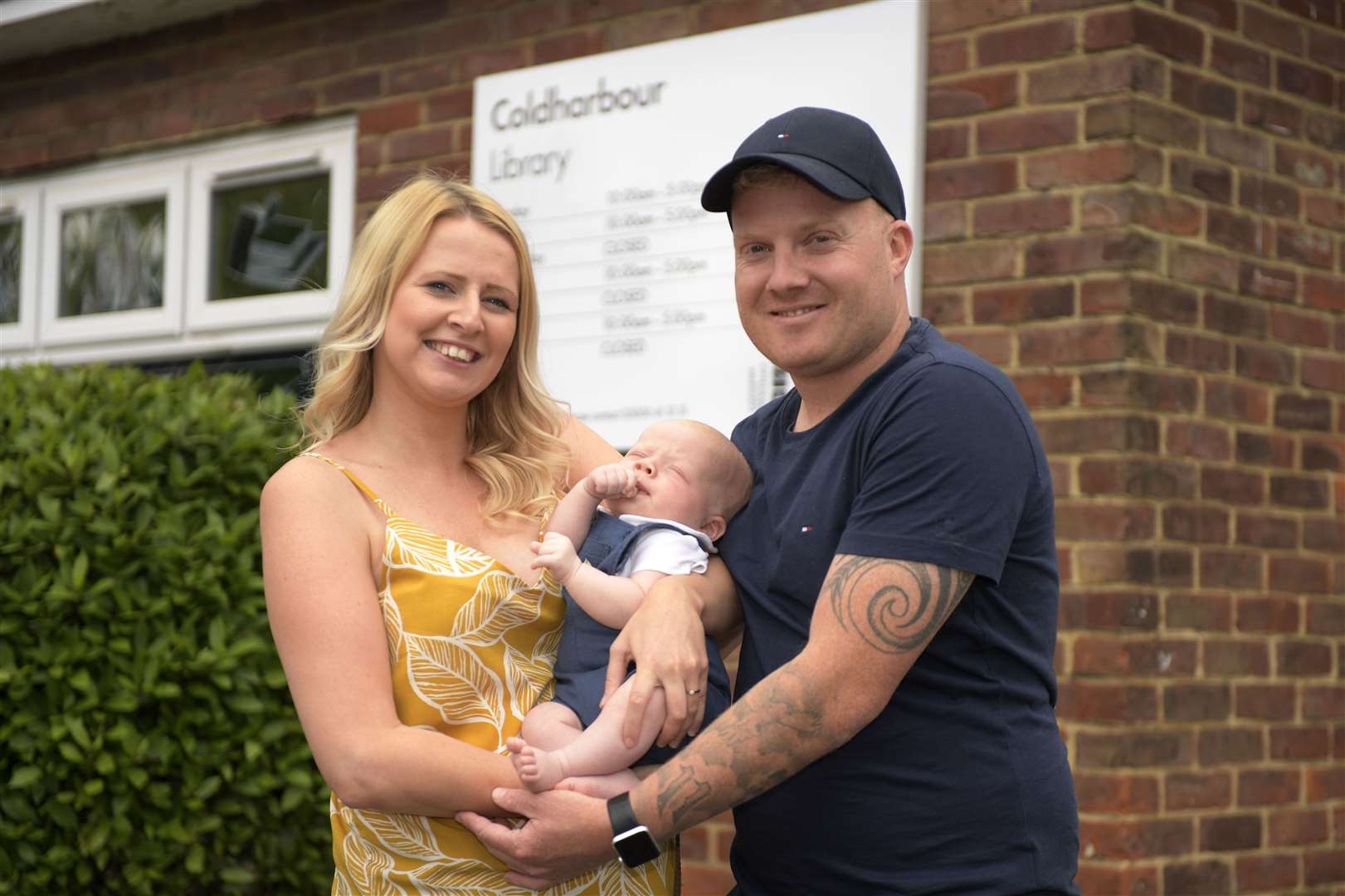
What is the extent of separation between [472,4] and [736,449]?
13.1 ft

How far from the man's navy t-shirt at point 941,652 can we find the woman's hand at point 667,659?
5.5 inches

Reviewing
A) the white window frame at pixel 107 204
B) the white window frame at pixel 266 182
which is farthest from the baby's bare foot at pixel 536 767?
the white window frame at pixel 107 204

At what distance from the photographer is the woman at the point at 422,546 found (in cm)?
264

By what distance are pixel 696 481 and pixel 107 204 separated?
585 centimetres

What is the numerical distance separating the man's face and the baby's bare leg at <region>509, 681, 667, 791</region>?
627 mm

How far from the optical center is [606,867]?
9.25ft

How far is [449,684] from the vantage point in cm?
277

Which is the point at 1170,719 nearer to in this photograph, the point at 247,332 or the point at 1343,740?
the point at 1343,740

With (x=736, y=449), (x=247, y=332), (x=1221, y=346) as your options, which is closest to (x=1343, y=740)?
(x=1221, y=346)

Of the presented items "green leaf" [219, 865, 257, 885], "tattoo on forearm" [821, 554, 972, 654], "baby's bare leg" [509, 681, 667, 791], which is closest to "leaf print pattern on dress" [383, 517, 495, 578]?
"baby's bare leg" [509, 681, 667, 791]

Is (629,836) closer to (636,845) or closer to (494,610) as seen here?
(636,845)

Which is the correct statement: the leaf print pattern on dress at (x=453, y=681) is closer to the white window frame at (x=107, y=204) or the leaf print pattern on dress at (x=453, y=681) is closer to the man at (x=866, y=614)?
the man at (x=866, y=614)

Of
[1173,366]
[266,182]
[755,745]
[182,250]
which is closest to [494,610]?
[755,745]

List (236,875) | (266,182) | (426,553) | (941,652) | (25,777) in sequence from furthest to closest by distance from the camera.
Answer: (266,182), (236,875), (25,777), (426,553), (941,652)
